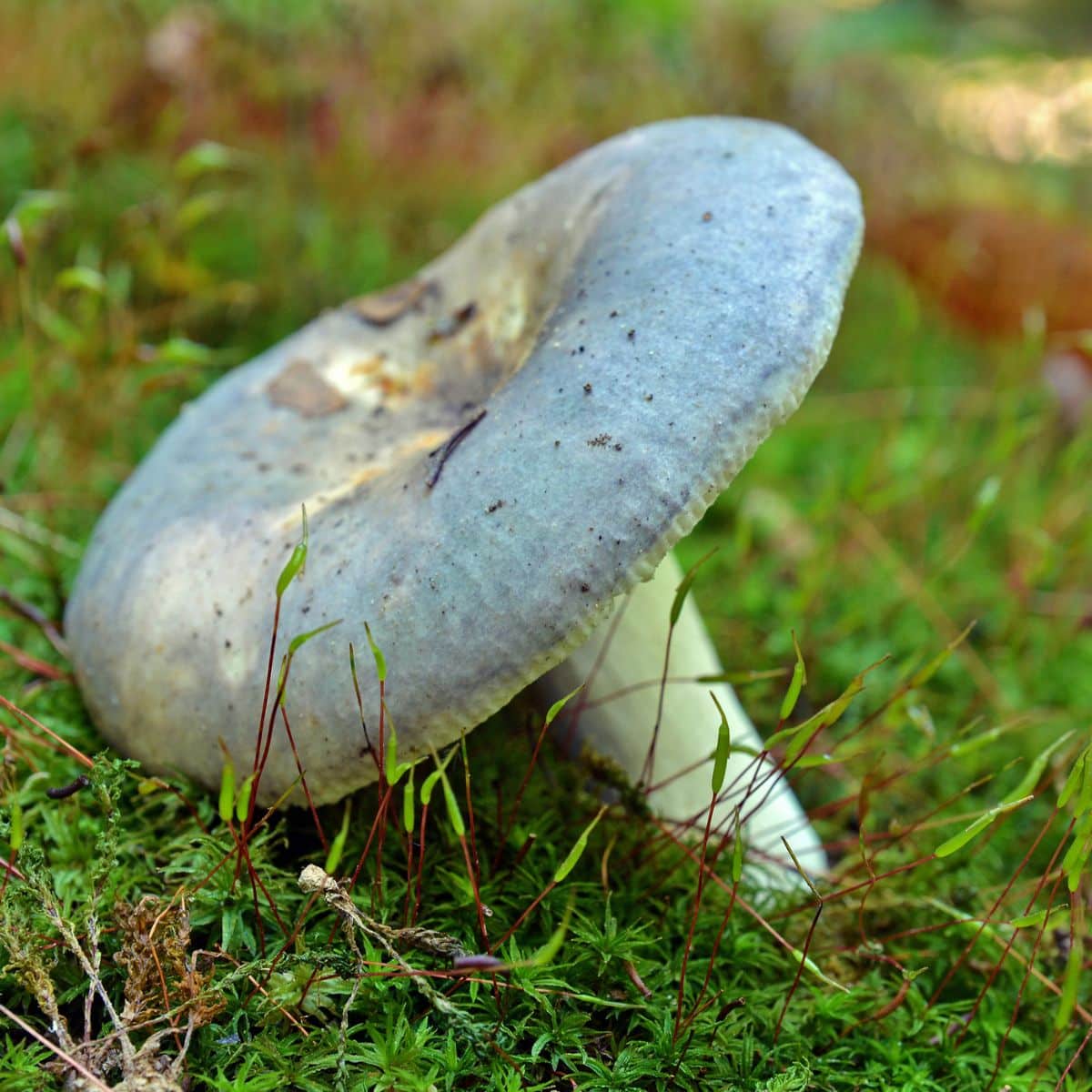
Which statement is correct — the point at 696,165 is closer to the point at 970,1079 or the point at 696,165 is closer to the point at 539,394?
the point at 539,394

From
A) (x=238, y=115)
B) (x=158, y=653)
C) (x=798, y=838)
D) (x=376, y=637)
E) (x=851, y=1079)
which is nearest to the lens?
(x=376, y=637)

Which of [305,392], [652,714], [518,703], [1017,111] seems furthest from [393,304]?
[1017,111]

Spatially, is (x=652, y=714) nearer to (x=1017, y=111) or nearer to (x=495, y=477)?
(x=495, y=477)

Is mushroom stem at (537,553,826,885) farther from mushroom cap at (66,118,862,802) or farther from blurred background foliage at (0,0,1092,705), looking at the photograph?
blurred background foliage at (0,0,1092,705)

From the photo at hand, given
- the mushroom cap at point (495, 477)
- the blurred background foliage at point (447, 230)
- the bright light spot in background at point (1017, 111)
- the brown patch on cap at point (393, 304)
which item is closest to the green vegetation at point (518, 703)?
the blurred background foliage at point (447, 230)

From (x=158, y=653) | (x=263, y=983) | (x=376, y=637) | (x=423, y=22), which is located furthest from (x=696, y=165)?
(x=423, y=22)

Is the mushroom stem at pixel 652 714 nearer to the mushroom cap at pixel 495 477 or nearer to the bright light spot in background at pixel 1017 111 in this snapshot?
the mushroom cap at pixel 495 477
